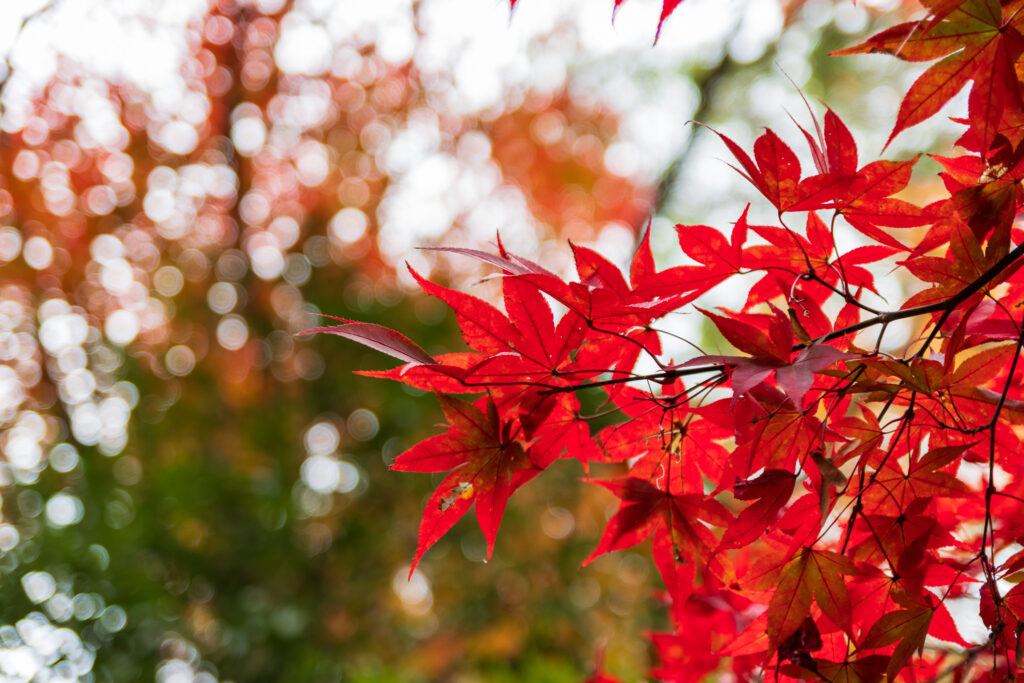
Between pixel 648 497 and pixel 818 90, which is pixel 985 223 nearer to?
pixel 648 497

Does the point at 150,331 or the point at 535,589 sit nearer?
the point at 535,589

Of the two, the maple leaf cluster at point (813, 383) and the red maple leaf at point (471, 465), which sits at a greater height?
the maple leaf cluster at point (813, 383)

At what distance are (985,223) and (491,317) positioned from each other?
1.16ft

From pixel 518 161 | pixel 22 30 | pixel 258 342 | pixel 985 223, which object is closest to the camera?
pixel 985 223

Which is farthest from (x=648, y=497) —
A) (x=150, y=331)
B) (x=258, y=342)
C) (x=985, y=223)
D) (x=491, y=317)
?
(x=150, y=331)

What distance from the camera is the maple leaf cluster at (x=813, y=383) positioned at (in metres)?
0.46

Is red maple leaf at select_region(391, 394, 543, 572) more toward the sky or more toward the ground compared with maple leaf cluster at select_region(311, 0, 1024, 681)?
more toward the ground

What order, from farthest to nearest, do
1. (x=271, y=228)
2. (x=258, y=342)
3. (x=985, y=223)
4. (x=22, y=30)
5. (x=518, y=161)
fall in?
(x=518, y=161), (x=271, y=228), (x=258, y=342), (x=22, y=30), (x=985, y=223)

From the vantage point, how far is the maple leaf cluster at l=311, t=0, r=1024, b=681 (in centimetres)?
46

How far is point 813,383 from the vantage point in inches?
17.7

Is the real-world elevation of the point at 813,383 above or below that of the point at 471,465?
above

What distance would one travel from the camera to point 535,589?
11.5ft

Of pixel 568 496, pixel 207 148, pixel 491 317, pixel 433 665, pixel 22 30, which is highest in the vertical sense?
pixel 491 317

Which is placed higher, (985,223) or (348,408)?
(985,223)
